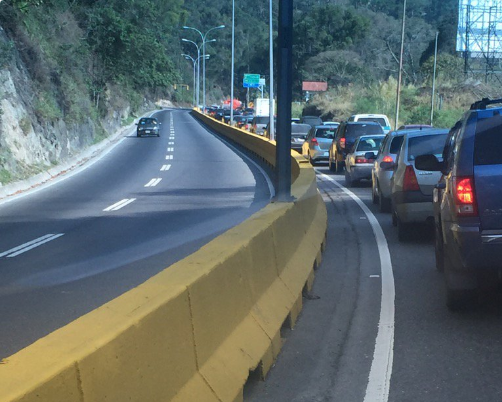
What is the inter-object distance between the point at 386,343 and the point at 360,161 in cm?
1755

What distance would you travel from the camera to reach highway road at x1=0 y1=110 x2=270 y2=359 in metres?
9.77

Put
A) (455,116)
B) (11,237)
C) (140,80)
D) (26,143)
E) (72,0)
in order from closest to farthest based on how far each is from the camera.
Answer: (11,237)
(26,143)
(72,0)
(455,116)
(140,80)

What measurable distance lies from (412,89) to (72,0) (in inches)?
1202

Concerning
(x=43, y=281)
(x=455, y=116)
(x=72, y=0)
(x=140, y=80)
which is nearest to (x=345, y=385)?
(x=43, y=281)

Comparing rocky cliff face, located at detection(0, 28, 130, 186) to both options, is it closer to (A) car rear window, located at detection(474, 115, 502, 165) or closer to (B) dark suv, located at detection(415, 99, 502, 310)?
(B) dark suv, located at detection(415, 99, 502, 310)


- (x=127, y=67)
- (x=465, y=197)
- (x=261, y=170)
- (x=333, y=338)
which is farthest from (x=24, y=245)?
(x=127, y=67)

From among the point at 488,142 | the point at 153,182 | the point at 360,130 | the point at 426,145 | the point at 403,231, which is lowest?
the point at 153,182

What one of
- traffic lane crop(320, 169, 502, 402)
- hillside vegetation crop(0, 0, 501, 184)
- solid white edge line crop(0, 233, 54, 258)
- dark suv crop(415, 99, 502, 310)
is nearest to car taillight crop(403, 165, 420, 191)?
traffic lane crop(320, 169, 502, 402)

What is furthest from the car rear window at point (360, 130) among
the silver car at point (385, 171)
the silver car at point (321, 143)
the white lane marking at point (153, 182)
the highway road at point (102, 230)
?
the silver car at point (385, 171)

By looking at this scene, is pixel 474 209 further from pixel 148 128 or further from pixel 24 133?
pixel 148 128

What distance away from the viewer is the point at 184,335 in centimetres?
484

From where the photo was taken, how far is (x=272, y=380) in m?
6.46

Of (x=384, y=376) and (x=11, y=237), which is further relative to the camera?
(x=11, y=237)

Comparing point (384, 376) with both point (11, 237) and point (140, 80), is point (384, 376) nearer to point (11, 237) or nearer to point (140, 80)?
point (11, 237)
